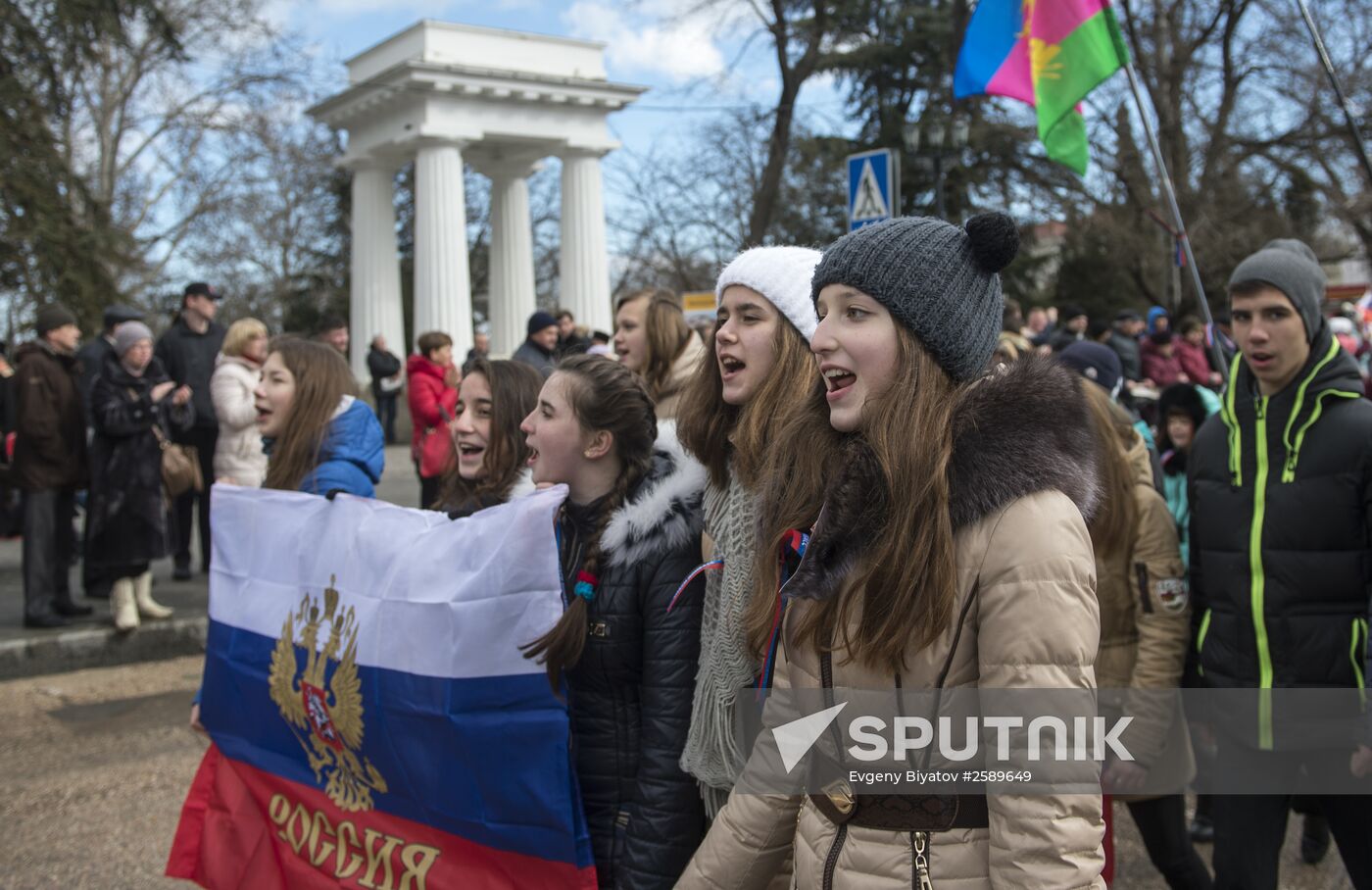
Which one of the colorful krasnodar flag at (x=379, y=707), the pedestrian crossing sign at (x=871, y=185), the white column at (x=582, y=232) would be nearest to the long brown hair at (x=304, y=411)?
the colorful krasnodar flag at (x=379, y=707)

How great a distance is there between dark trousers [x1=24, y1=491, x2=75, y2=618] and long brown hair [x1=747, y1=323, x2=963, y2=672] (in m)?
7.28

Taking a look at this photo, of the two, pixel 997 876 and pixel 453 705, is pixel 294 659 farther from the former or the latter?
pixel 997 876

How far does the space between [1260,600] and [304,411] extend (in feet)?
10.2

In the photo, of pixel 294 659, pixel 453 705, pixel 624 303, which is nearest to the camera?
pixel 453 705

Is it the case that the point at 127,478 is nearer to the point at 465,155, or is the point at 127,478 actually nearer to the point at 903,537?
the point at 903,537

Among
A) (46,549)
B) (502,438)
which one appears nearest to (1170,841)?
(502,438)

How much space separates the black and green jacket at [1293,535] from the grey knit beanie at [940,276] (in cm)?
156

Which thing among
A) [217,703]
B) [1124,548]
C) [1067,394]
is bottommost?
[217,703]

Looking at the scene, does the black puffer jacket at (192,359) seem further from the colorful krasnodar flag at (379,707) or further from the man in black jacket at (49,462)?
the colorful krasnodar flag at (379,707)

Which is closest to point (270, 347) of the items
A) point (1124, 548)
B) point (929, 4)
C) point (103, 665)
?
point (1124, 548)

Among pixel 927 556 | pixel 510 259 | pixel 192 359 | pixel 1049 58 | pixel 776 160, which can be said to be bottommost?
pixel 927 556

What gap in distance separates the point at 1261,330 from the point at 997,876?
210 cm

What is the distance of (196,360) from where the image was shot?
9.23m

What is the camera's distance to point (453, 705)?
9.83ft
